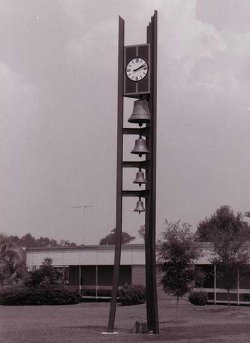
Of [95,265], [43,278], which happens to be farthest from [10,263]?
[43,278]

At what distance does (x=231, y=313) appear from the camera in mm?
31141

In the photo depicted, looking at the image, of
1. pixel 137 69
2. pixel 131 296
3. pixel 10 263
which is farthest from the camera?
pixel 10 263

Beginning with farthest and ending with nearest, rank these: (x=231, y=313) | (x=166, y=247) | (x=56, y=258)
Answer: (x=56, y=258) → (x=231, y=313) → (x=166, y=247)

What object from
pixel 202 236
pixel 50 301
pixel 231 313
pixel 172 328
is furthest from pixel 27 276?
pixel 202 236

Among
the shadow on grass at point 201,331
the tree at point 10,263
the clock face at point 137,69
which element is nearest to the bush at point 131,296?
the tree at point 10,263

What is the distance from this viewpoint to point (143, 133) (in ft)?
65.3

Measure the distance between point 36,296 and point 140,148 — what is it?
2341 cm

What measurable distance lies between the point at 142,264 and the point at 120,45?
86.7 ft

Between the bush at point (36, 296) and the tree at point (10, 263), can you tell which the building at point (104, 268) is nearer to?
the tree at point (10, 263)

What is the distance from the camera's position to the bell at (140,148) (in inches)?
757

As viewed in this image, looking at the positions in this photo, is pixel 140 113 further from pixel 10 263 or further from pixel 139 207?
pixel 10 263

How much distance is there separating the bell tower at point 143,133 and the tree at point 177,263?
8740 mm

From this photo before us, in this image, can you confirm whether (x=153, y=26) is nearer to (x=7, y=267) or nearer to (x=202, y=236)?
(x=7, y=267)

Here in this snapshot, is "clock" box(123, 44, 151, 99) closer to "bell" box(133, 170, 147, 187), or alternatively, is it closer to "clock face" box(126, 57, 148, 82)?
"clock face" box(126, 57, 148, 82)
